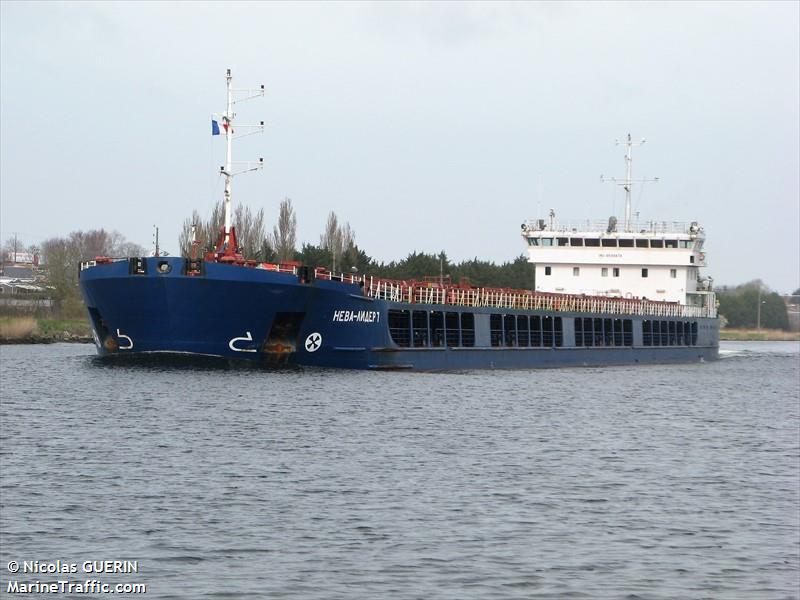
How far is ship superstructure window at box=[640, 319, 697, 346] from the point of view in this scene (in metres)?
69.8

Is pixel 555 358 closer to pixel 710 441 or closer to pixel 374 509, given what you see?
pixel 710 441

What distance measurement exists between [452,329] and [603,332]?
1501cm

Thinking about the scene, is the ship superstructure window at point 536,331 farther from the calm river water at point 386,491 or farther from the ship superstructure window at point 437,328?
the calm river water at point 386,491

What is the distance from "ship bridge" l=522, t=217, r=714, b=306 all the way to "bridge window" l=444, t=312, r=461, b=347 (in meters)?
19.3

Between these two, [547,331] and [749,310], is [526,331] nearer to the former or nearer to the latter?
[547,331]

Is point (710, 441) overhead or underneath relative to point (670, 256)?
underneath

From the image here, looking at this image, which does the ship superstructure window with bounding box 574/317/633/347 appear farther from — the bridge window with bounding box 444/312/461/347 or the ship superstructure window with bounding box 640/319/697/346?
the bridge window with bounding box 444/312/461/347

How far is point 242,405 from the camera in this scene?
1363 inches

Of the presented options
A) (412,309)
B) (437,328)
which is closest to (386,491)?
(412,309)

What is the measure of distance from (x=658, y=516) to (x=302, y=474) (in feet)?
22.5

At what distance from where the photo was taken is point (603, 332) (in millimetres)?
64750

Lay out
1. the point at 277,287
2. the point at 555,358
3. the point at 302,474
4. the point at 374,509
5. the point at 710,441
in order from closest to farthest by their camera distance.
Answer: the point at 374,509, the point at 302,474, the point at 710,441, the point at 277,287, the point at 555,358

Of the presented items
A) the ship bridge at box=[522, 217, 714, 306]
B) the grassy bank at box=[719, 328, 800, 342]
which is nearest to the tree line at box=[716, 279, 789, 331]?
the grassy bank at box=[719, 328, 800, 342]

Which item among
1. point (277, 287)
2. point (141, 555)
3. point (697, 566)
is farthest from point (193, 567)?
point (277, 287)
